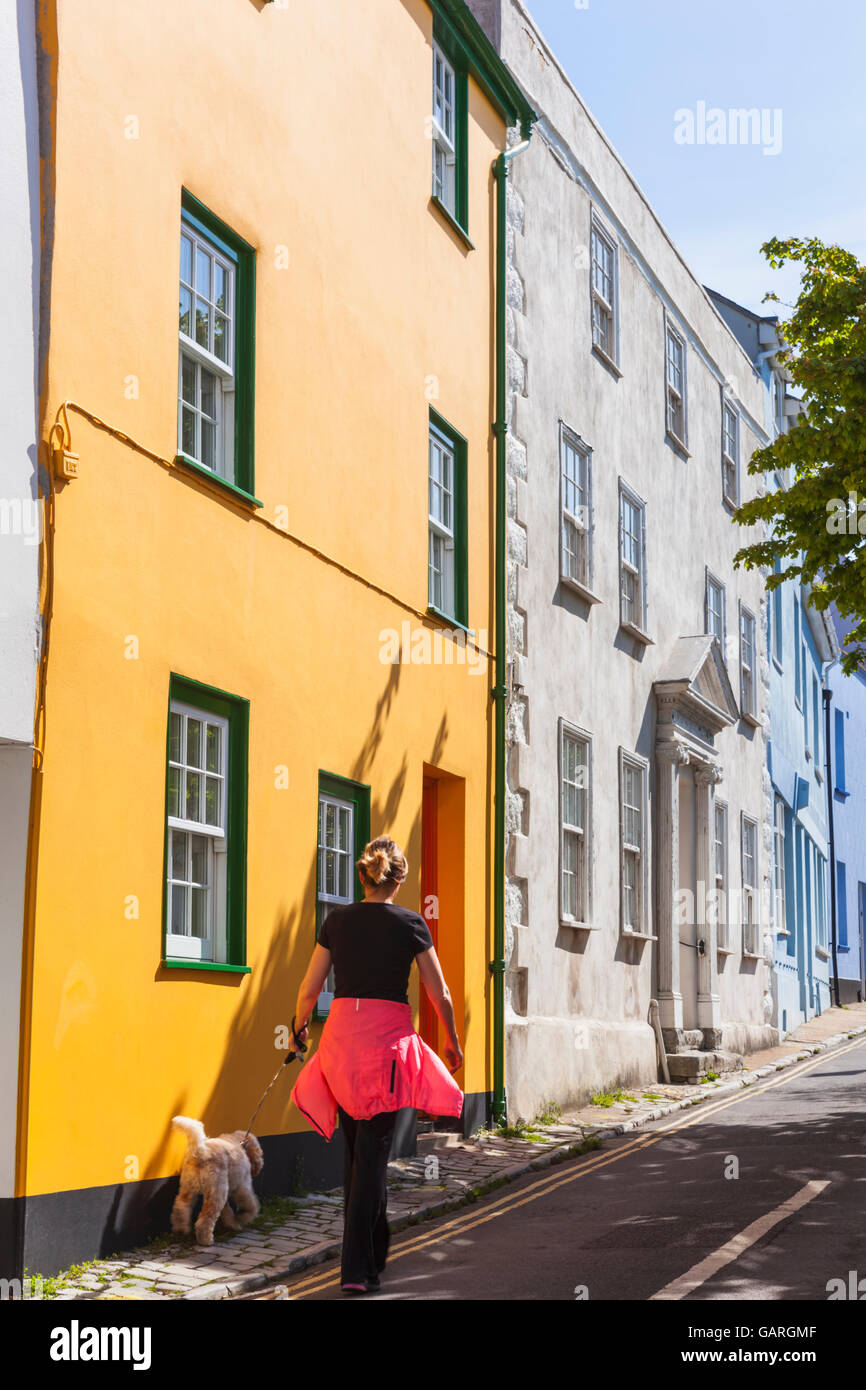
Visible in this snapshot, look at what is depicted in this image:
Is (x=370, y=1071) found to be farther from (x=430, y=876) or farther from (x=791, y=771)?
(x=791, y=771)

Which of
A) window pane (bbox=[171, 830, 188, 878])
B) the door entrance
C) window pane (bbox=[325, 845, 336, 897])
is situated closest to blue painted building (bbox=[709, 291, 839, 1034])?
the door entrance

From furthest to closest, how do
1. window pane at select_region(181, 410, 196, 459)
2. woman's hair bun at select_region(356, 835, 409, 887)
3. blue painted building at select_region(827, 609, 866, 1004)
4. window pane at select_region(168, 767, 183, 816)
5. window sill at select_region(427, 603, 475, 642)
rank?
blue painted building at select_region(827, 609, 866, 1004), window sill at select_region(427, 603, 475, 642), window pane at select_region(181, 410, 196, 459), window pane at select_region(168, 767, 183, 816), woman's hair bun at select_region(356, 835, 409, 887)

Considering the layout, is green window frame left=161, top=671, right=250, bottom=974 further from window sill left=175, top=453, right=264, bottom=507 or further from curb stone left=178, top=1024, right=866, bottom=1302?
curb stone left=178, top=1024, right=866, bottom=1302

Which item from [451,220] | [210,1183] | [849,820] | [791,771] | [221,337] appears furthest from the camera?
[849,820]

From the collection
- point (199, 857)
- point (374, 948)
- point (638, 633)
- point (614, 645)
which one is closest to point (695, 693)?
point (638, 633)

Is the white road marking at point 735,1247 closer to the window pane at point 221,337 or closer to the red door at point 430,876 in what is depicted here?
the red door at point 430,876

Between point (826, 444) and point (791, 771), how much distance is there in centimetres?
1486

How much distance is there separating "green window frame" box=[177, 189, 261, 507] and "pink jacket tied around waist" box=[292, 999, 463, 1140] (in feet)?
12.4

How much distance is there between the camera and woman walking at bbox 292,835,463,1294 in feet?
24.1

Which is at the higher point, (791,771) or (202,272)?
(202,272)

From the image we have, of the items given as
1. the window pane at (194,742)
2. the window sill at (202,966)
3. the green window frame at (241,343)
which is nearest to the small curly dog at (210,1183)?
the window sill at (202,966)

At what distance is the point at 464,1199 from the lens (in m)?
10.5

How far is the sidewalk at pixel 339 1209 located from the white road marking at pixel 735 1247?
1.98 m

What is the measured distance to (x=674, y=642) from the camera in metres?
21.2
